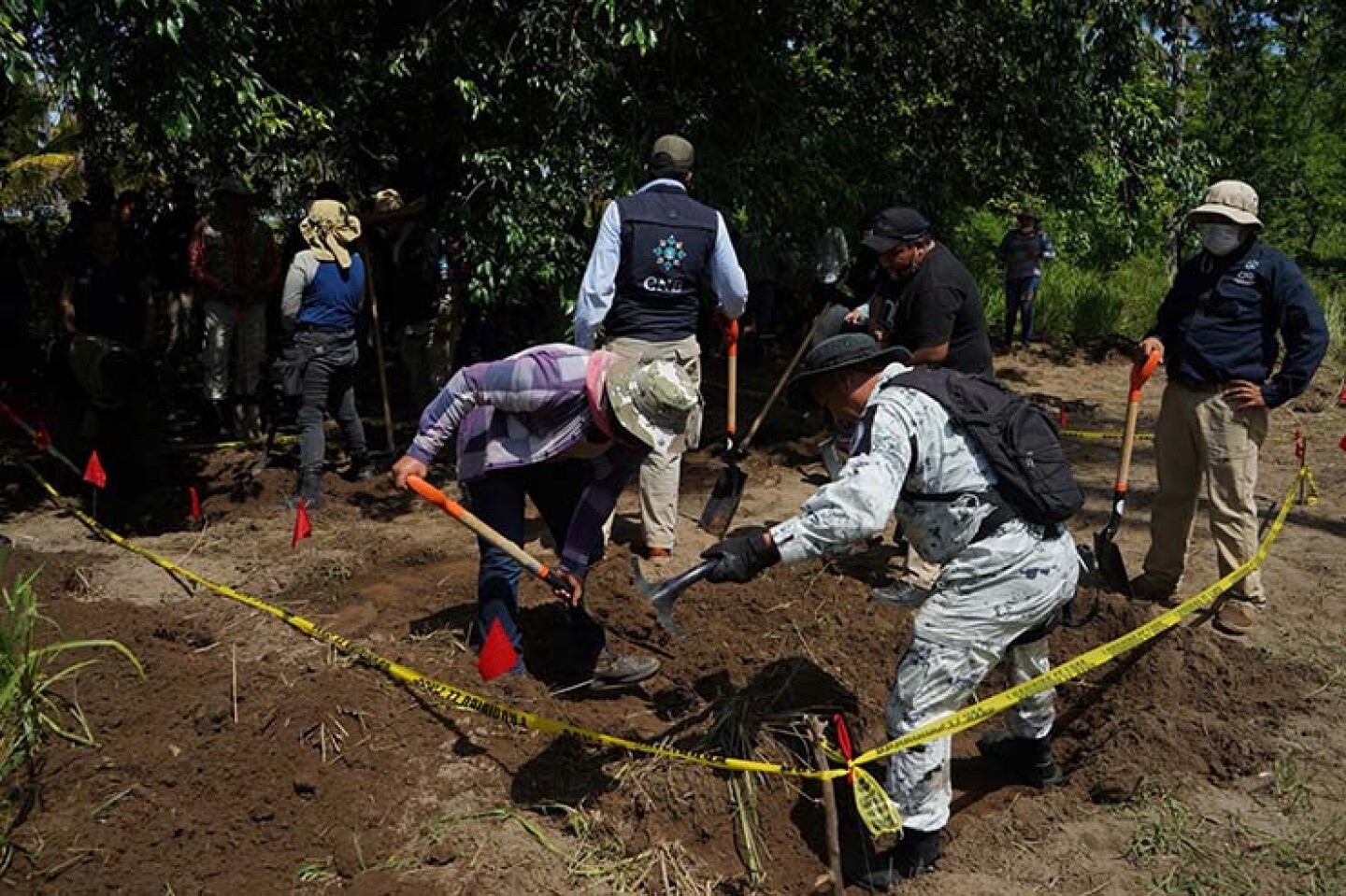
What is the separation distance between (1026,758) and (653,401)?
1955mm

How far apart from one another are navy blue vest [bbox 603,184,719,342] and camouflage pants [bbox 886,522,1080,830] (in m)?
2.38

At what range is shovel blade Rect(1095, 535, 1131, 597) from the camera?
529 cm

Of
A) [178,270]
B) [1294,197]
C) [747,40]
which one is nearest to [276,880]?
[747,40]

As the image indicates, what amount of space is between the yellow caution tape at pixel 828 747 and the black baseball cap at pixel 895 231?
1991 millimetres

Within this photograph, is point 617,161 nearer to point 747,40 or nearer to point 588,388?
point 747,40

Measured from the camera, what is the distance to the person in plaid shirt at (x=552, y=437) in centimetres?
357

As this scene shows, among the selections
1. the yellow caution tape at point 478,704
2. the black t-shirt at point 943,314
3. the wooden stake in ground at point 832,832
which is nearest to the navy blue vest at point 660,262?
the black t-shirt at point 943,314

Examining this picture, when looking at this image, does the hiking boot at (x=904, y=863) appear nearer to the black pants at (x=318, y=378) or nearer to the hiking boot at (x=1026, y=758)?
the hiking boot at (x=1026, y=758)

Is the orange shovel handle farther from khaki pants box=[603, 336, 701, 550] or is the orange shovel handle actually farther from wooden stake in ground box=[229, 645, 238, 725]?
wooden stake in ground box=[229, 645, 238, 725]

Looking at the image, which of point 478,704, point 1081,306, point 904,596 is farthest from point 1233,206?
point 1081,306

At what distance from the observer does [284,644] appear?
4652 mm

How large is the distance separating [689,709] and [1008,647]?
4.41ft

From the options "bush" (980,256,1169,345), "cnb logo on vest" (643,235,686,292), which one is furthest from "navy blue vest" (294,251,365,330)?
"bush" (980,256,1169,345)

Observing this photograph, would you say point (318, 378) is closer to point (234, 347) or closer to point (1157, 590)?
point (234, 347)
